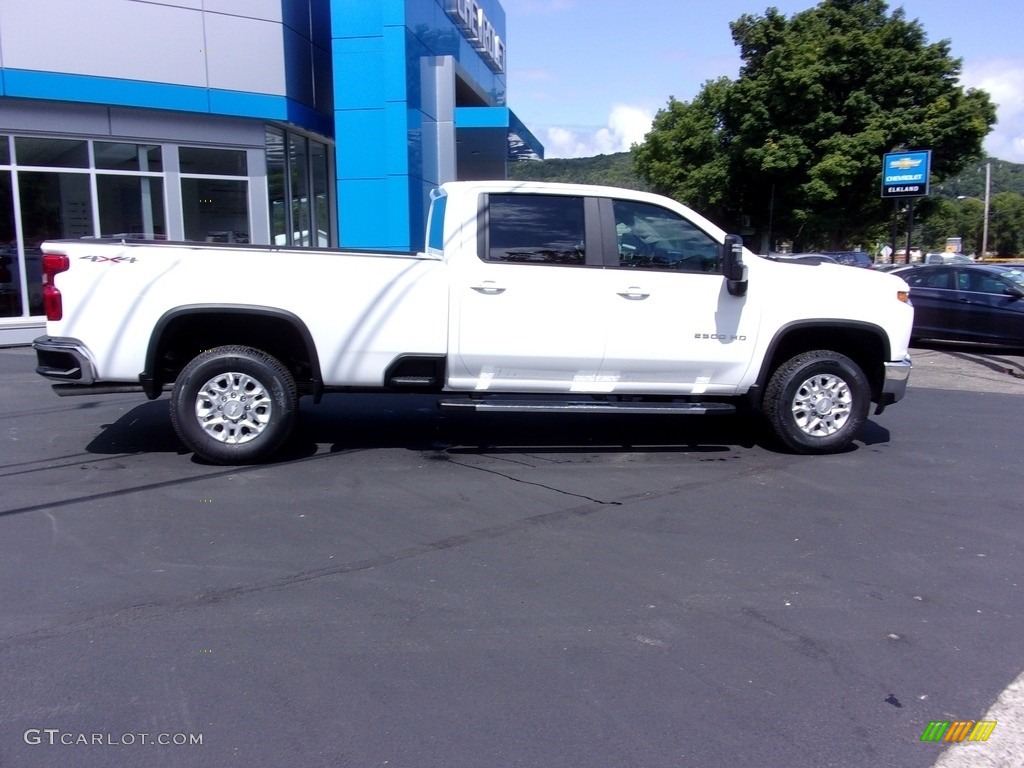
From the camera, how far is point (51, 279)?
614 centimetres

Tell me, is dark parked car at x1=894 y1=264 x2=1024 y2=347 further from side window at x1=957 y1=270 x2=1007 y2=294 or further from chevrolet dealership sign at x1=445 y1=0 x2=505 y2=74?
chevrolet dealership sign at x1=445 y1=0 x2=505 y2=74

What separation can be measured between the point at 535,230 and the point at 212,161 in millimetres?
11399

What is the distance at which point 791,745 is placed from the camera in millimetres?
3146

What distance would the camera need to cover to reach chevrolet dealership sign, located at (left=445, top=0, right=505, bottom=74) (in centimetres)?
Result: 2031

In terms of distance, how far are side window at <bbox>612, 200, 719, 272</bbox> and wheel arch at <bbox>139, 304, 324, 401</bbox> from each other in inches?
101

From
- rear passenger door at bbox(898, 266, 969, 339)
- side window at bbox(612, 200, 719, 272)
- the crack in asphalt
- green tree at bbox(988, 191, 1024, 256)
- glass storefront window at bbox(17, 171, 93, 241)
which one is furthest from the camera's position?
green tree at bbox(988, 191, 1024, 256)

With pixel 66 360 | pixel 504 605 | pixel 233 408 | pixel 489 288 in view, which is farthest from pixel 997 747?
pixel 66 360

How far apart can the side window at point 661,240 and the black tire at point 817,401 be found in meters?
1.09

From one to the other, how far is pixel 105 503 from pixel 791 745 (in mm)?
4531

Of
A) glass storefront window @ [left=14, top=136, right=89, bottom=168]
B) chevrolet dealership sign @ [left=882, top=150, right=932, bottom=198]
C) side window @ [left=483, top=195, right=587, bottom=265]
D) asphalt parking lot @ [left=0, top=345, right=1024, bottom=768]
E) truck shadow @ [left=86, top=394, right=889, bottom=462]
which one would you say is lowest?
asphalt parking lot @ [left=0, top=345, right=1024, bottom=768]

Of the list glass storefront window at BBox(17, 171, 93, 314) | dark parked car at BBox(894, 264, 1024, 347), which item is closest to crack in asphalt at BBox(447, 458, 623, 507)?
glass storefront window at BBox(17, 171, 93, 314)

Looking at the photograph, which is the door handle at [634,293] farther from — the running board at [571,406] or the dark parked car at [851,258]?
the dark parked car at [851,258]

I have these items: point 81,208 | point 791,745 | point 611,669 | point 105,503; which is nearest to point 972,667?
point 791,745

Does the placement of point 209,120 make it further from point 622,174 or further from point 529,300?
point 622,174
